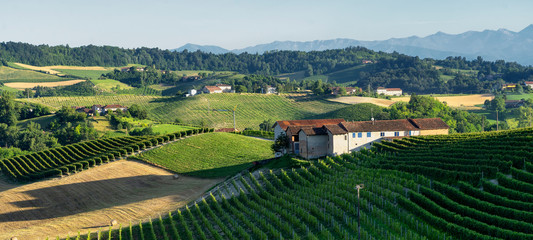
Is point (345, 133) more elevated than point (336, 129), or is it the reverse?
point (336, 129)

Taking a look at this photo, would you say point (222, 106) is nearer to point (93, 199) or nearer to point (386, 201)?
point (93, 199)

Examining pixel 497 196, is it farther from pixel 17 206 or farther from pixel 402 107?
pixel 402 107

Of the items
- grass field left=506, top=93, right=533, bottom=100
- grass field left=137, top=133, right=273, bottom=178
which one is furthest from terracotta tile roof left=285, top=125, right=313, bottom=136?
grass field left=506, top=93, right=533, bottom=100

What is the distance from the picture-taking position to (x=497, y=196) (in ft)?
120

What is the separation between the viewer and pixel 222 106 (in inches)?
6516

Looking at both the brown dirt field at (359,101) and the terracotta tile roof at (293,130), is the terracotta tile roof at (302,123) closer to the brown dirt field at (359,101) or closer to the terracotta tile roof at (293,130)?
the terracotta tile roof at (293,130)

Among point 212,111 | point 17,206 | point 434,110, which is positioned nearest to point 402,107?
point 434,110

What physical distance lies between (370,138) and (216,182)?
21.9 metres

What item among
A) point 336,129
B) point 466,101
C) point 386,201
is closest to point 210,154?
point 336,129

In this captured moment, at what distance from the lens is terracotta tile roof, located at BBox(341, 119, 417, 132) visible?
70294mm

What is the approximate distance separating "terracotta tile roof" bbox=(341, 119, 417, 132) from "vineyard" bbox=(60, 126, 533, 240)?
32.2 feet

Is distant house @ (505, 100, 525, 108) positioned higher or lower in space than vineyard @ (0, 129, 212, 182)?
higher

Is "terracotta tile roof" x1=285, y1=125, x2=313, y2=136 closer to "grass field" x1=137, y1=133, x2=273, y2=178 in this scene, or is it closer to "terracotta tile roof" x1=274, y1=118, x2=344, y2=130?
"terracotta tile roof" x1=274, y1=118, x2=344, y2=130

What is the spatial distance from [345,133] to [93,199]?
3355 cm
